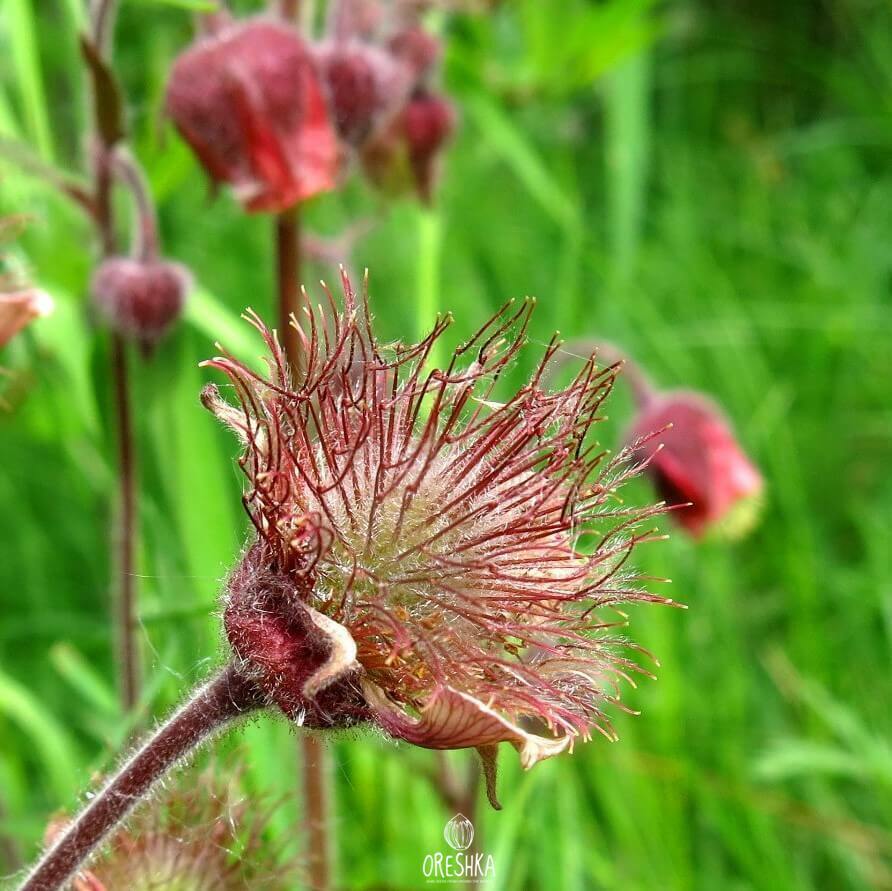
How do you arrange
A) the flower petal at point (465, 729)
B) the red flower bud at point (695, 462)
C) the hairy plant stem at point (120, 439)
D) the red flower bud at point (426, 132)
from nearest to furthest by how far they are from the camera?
1. the flower petal at point (465, 729)
2. the hairy plant stem at point (120, 439)
3. the red flower bud at point (695, 462)
4. the red flower bud at point (426, 132)

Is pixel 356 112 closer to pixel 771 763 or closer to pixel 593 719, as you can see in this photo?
pixel 593 719

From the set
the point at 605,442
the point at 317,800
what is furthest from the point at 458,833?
the point at 605,442

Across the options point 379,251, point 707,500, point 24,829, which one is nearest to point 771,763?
point 707,500

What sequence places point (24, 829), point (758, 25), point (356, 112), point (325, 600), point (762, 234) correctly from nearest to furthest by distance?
1. point (325, 600)
2. point (24, 829)
3. point (356, 112)
4. point (762, 234)
5. point (758, 25)

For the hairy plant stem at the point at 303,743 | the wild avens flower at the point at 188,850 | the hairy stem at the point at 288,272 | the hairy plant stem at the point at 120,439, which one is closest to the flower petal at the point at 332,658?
the wild avens flower at the point at 188,850

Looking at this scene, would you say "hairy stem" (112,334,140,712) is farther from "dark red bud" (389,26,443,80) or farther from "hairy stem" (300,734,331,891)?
"dark red bud" (389,26,443,80)

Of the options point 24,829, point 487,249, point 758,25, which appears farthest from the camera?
point 758,25

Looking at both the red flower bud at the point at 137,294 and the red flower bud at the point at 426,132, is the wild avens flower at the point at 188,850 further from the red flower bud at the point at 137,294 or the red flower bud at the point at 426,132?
the red flower bud at the point at 426,132

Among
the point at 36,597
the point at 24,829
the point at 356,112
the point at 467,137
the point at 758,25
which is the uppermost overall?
the point at 758,25
